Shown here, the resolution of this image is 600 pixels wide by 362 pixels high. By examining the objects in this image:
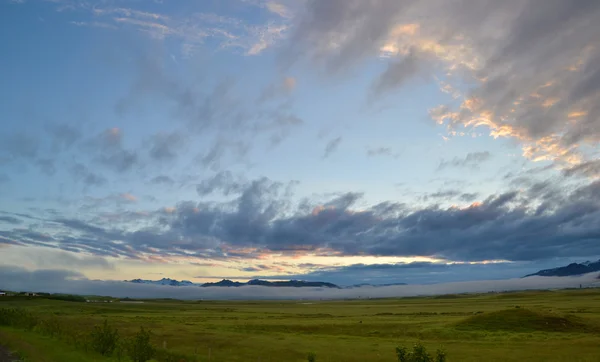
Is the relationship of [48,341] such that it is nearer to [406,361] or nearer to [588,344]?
[406,361]

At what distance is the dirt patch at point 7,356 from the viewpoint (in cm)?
3856

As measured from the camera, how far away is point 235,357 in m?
56.7

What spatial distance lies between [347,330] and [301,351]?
33.3 meters

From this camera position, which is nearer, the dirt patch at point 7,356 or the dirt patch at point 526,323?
the dirt patch at point 7,356

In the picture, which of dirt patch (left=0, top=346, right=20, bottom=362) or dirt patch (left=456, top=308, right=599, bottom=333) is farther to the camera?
dirt patch (left=456, top=308, right=599, bottom=333)

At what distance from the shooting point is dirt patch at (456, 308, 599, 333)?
82125 mm

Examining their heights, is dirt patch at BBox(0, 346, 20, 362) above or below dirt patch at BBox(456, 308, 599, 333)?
above

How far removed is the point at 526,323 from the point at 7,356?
86.8 m

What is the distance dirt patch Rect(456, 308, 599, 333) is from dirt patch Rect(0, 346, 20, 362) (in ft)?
248

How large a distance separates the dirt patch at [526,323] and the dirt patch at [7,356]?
75.6 meters

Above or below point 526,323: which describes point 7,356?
above

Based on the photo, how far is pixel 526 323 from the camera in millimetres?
85500

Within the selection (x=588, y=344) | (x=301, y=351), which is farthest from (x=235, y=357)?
(x=588, y=344)

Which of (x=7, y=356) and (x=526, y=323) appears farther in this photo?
(x=526, y=323)
